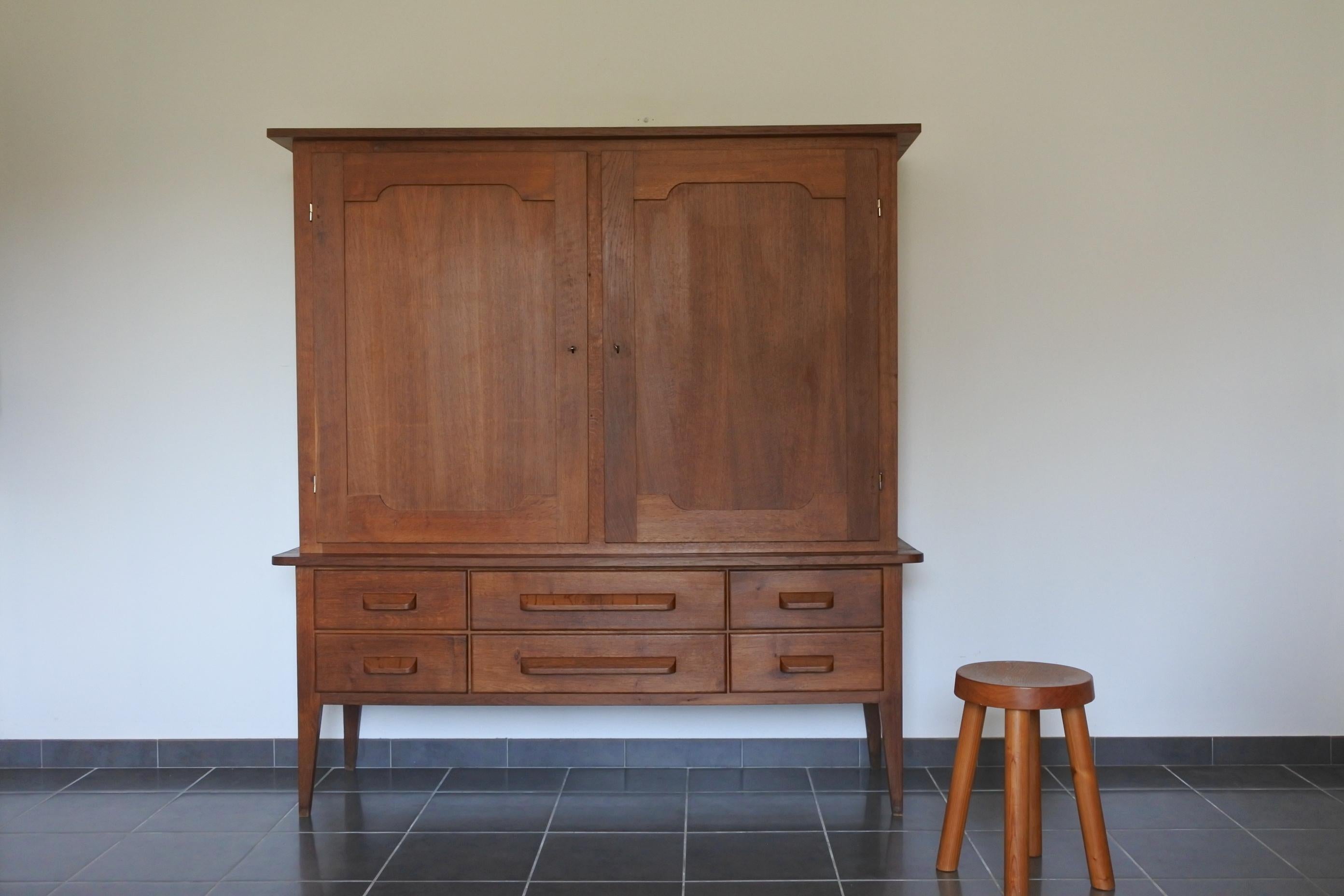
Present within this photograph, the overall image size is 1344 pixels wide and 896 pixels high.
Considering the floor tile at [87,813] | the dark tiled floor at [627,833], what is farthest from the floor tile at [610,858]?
the floor tile at [87,813]

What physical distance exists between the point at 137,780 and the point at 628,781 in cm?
151

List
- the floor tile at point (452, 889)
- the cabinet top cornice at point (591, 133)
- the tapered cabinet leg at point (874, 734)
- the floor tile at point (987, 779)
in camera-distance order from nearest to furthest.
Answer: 1. the floor tile at point (452, 889)
2. the cabinet top cornice at point (591, 133)
3. the floor tile at point (987, 779)
4. the tapered cabinet leg at point (874, 734)

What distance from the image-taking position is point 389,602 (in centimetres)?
280

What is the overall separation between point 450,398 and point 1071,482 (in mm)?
1919

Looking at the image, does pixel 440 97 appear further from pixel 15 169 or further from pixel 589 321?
pixel 15 169

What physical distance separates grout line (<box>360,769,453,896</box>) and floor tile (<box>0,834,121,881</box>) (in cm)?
57

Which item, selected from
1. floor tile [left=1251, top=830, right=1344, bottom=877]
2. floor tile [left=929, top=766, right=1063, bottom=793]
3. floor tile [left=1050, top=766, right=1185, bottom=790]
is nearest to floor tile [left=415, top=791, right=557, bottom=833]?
floor tile [left=929, top=766, right=1063, bottom=793]

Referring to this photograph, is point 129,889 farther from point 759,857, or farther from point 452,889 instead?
point 759,857

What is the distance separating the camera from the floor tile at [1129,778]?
10.1 feet

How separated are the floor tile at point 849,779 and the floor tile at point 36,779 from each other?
2.28m

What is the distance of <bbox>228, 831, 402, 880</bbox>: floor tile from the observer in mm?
2492

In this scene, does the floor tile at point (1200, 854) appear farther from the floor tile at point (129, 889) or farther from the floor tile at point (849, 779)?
the floor tile at point (129, 889)

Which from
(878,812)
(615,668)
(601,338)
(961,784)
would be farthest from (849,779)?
(601,338)

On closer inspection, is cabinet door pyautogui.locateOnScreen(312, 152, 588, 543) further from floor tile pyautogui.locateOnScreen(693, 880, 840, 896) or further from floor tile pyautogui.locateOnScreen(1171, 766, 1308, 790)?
floor tile pyautogui.locateOnScreen(1171, 766, 1308, 790)
